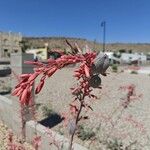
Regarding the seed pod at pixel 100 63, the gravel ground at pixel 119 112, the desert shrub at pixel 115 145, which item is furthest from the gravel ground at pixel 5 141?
the seed pod at pixel 100 63

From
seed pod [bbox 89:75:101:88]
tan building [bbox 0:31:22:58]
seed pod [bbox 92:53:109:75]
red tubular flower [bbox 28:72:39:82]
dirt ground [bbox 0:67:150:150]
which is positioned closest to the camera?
red tubular flower [bbox 28:72:39:82]

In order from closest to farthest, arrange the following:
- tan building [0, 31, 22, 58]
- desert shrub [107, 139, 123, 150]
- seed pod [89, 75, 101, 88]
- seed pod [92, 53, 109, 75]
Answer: seed pod [92, 53, 109, 75] < seed pod [89, 75, 101, 88] < desert shrub [107, 139, 123, 150] < tan building [0, 31, 22, 58]

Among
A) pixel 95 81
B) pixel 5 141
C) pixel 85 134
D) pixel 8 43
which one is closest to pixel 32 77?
pixel 95 81

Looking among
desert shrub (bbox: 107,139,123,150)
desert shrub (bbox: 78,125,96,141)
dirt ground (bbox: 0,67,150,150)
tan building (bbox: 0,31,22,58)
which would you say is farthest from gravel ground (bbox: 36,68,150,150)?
tan building (bbox: 0,31,22,58)

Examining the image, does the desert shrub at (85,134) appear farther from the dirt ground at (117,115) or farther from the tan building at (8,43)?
the tan building at (8,43)

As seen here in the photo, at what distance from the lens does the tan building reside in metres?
86.9

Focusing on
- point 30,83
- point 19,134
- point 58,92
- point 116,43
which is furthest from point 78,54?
point 116,43

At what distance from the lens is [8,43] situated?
8975 cm

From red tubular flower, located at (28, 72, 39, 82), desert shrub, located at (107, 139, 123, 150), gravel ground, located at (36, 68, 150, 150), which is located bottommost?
gravel ground, located at (36, 68, 150, 150)

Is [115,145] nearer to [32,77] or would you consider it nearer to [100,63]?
[100,63]

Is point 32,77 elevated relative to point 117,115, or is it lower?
elevated

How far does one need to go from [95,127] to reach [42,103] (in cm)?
334

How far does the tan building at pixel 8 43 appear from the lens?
3423 inches

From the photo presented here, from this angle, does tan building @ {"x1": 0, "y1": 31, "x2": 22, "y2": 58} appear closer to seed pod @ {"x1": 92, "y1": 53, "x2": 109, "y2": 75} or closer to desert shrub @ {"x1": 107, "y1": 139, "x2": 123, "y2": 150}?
desert shrub @ {"x1": 107, "y1": 139, "x2": 123, "y2": 150}
